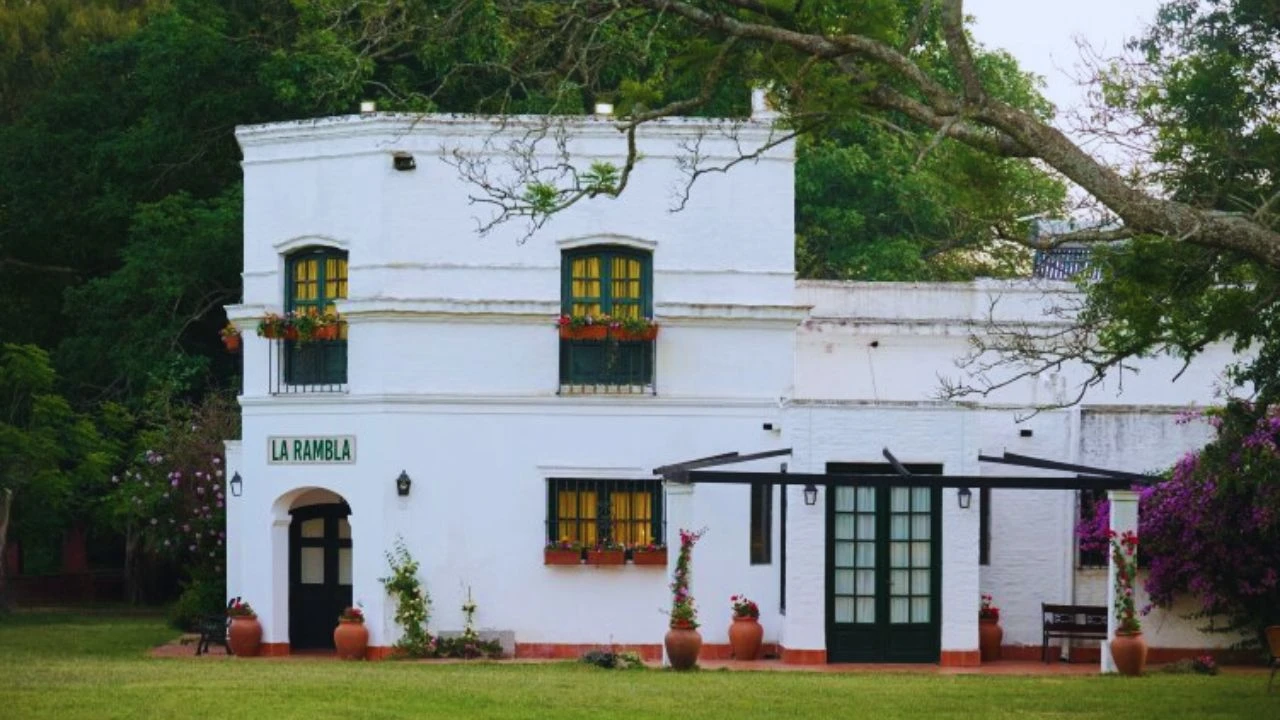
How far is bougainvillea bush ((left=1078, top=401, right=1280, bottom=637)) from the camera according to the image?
30.8 meters

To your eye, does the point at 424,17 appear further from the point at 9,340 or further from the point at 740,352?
the point at 9,340

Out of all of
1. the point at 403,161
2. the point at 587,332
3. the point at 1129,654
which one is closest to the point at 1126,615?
the point at 1129,654

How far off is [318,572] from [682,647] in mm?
7661

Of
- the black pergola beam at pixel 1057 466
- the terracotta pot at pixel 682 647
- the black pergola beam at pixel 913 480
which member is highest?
the black pergola beam at pixel 1057 466

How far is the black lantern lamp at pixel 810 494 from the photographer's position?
31.5 metres

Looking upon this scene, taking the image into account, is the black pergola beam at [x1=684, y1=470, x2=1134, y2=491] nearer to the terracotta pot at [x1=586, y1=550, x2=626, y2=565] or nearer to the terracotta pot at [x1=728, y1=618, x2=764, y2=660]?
the terracotta pot at [x1=728, y1=618, x2=764, y2=660]

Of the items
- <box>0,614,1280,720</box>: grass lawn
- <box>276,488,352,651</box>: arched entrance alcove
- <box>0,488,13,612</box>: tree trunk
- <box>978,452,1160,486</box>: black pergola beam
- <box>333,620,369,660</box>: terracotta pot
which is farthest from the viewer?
<box>0,488,13,612</box>: tree trunk

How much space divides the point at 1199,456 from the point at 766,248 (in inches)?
254

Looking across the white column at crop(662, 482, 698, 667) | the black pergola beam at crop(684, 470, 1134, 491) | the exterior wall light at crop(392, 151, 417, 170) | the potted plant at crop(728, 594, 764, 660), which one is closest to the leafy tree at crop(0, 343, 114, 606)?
the exterior wall light at crop(392, 151, 417, 170)

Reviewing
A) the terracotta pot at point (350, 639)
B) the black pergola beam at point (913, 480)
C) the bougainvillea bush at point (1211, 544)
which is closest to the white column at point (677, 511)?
the black pergola beam at point (913, 480)

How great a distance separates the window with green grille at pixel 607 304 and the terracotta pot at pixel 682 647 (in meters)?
5.23

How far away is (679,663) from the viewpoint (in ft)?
96.3

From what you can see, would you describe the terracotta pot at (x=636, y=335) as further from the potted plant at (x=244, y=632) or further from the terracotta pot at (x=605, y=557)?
the potted plant at (x=244, y=632)

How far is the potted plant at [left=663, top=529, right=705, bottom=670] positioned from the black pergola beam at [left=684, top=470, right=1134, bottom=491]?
90 cm
